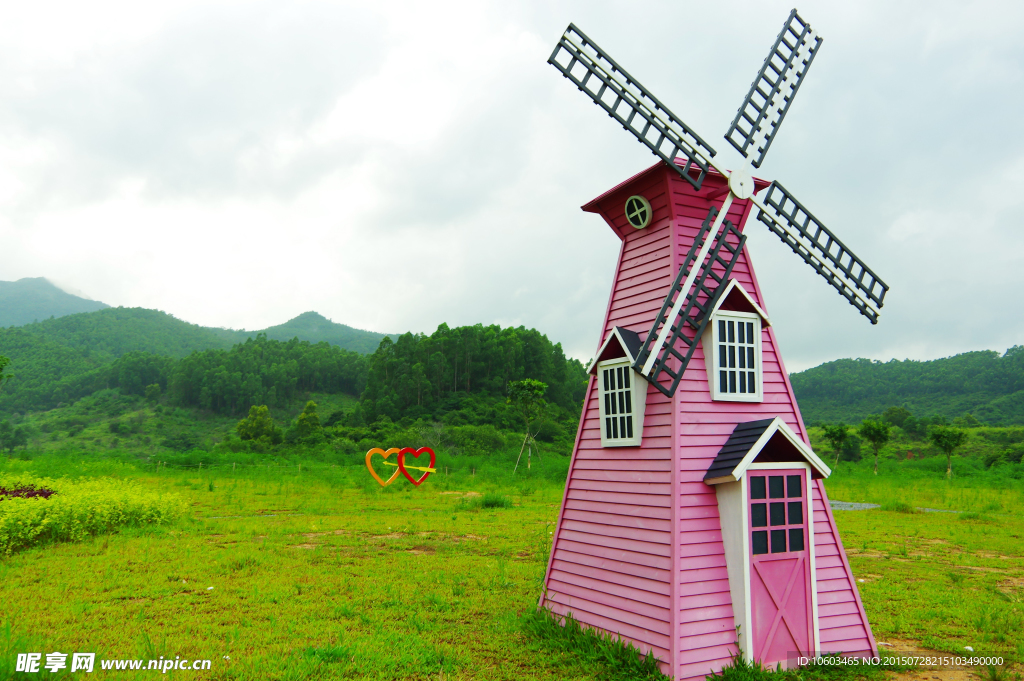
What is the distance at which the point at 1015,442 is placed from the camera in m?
42.6

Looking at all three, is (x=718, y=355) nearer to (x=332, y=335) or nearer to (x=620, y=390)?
(x=620, y=390)

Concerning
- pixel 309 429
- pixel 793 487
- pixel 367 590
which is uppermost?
pixel 793 487

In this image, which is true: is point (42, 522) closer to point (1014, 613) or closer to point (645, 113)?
point (645, 113)

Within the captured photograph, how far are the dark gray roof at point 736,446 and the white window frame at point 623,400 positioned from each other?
36.0 inches

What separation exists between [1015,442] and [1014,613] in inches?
1769

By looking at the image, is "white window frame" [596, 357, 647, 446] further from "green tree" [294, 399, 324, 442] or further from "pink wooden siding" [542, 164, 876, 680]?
"green tree" [294, 399, 324, 442]

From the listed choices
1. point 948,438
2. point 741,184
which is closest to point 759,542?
point 741,184

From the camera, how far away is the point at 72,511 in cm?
1295

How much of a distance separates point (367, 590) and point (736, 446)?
6344 millimetres

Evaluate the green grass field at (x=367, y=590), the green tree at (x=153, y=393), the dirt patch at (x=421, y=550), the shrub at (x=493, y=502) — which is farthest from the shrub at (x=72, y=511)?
the green tree at (x=153, y=393)

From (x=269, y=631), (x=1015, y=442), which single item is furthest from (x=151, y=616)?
(x=1015, y=442)

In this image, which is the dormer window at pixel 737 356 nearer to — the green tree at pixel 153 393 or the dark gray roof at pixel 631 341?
the dark gray roof at pixel 631 341

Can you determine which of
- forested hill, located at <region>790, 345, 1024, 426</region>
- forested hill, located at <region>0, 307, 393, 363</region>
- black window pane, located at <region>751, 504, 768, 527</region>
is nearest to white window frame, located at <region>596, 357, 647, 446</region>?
black window pane, located at <region>751, 504, 768, 527</region>

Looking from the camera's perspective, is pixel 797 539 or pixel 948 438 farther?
pixel 948 438
